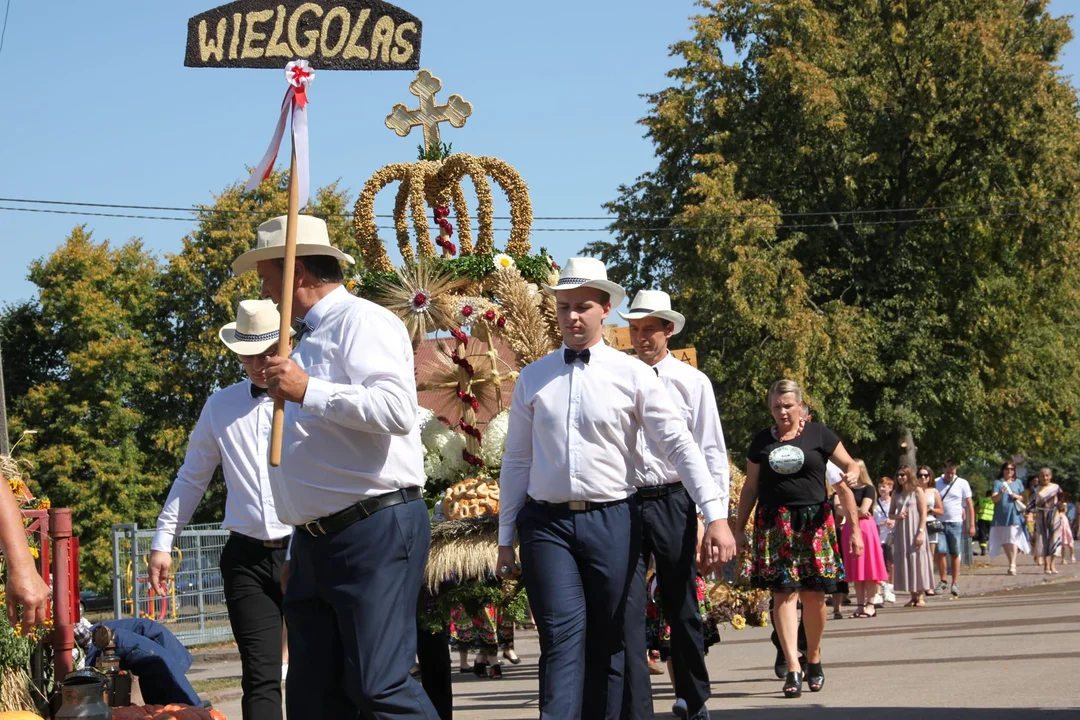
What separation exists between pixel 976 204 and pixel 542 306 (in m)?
25.0

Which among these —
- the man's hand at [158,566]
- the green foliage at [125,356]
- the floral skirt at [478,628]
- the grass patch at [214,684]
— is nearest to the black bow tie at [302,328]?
the man's hand at [158,566]

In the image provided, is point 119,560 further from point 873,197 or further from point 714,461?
point 873,197

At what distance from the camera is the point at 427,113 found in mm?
9156

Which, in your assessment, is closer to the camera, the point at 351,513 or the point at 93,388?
the point at 351,513

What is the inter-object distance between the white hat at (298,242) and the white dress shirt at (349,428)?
9.1 inches

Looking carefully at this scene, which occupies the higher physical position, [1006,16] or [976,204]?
[1006,16]

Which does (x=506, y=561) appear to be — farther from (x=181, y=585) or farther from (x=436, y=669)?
(x=181, y=585)

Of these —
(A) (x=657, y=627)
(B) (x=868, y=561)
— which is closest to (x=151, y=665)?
(A) (x=657, y=627)

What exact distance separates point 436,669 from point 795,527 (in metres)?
2.73

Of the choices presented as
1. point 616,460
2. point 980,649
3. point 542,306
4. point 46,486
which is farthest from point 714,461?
point 46,486

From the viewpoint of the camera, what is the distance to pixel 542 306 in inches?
334

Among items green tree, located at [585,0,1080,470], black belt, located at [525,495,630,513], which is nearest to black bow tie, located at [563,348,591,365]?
black belt, located at [525,495,630,513]

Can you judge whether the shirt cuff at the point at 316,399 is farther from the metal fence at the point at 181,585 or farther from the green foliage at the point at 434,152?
the metal fence at the point at 181,585

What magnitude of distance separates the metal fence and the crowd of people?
30.7 ft
